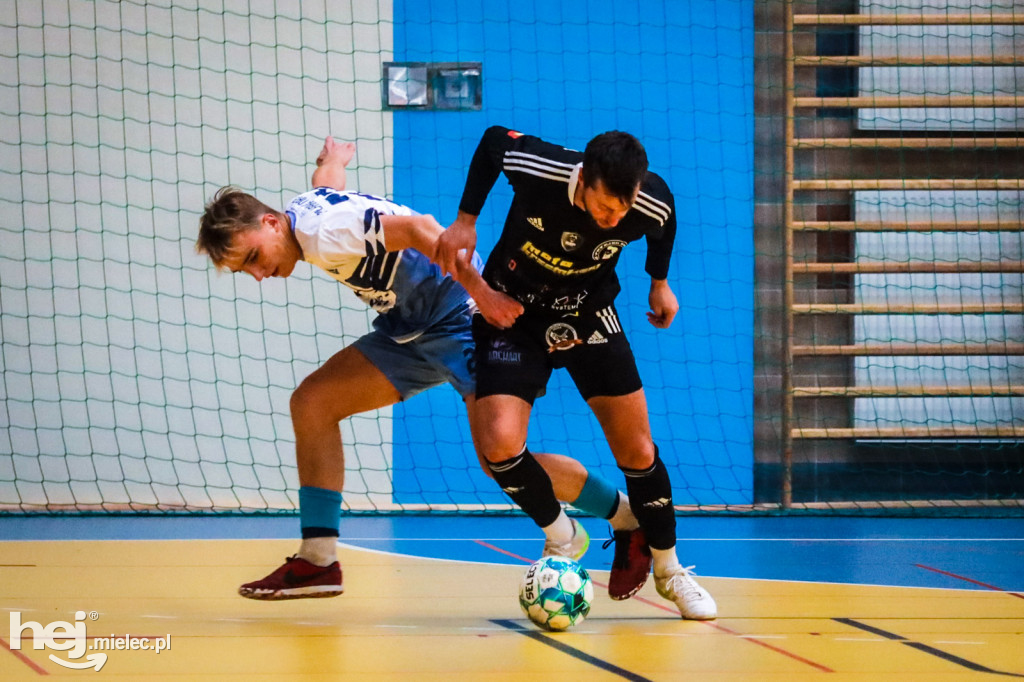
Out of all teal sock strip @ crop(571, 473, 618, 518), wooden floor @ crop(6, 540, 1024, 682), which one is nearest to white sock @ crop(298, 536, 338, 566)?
wooden floor @ crop(6, 540, 1024, 682)

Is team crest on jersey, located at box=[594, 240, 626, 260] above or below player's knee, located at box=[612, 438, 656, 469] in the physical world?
above

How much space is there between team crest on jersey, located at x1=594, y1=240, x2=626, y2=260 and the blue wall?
300 cm

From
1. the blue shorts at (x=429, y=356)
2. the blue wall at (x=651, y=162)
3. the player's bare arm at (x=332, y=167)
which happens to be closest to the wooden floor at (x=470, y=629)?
the blue shorts at (x=429, y=356)

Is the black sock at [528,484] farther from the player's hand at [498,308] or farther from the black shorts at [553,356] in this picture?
the player's hand at [498,308]

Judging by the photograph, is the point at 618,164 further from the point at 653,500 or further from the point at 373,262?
the point at 653,500

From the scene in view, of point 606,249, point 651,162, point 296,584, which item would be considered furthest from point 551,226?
point 651,162

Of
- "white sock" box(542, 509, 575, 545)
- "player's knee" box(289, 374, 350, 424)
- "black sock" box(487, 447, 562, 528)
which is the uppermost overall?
"player's knee" box(289, 374, 350, 424)

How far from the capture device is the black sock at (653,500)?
3.08 m

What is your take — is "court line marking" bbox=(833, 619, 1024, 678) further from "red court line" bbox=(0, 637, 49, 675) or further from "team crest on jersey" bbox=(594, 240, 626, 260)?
"red court line" bbox=(0, 637, 49, 675)

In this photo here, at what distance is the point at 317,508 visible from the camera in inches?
124

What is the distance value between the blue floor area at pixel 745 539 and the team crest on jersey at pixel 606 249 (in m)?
1.42

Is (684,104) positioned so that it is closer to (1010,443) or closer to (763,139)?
(763,139)

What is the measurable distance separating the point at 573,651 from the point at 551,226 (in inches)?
40.3

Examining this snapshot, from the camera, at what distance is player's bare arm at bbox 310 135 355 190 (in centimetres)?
321
